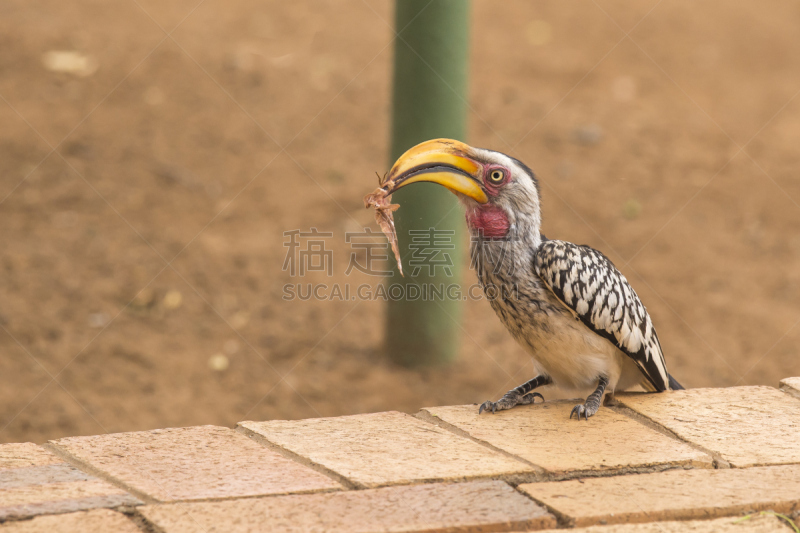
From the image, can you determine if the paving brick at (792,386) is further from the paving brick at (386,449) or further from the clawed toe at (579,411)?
the paving brick at (386,449)

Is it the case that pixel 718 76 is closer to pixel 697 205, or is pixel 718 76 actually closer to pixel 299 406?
pixel 697 205

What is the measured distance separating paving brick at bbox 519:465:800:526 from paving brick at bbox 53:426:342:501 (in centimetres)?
60

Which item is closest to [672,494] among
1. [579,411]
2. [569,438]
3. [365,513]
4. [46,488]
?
[569,438]

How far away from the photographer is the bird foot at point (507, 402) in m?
3.01

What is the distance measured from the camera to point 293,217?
602 cm

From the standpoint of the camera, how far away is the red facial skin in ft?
10.0

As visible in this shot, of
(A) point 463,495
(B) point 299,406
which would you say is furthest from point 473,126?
(A) point 463,495

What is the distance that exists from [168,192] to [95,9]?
9.11 ft

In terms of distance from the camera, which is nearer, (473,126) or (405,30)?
(405,30)

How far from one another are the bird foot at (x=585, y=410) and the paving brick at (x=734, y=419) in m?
0.16

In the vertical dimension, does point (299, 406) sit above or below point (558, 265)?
below

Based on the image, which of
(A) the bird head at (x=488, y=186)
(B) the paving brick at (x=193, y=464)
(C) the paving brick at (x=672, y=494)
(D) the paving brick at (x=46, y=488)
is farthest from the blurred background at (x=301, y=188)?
(C) the paving brick at (x=672, y=494)

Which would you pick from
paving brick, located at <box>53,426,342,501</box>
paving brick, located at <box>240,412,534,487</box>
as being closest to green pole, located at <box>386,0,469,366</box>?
paving brick, located at <box>240,412,534,487</box>

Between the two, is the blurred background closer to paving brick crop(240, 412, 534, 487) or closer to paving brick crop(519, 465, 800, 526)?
paving brick crop(240, 412, 534, 487)
